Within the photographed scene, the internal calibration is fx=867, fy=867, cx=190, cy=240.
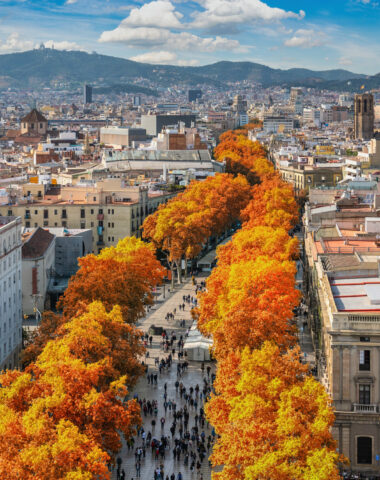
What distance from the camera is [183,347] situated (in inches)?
2500

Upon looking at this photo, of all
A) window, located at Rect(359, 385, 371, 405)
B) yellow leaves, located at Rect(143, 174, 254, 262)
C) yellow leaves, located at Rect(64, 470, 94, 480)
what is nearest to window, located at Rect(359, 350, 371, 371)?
window, located at Rect(359, 385, 371, 405)

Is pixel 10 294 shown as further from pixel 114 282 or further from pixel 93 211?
pixel 93 211

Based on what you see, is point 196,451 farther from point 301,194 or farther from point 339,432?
point 301,194

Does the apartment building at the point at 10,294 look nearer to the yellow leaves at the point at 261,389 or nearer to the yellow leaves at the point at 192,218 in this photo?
the yellow leaves at the point at 261,389

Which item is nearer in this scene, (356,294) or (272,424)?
(272,424)

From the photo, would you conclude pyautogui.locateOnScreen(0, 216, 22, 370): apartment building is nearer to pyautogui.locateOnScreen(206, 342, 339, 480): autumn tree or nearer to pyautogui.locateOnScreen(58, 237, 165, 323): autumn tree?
pyautogui.locateOnScreen(58, 237, 165, 323): autumn tree

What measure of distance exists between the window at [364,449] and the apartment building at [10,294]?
26318 millimetres

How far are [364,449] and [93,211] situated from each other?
60584mm

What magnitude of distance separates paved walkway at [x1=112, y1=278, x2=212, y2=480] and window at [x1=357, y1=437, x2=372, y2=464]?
7.50 m

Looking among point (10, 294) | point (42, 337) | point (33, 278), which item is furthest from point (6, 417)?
point (33, 278)

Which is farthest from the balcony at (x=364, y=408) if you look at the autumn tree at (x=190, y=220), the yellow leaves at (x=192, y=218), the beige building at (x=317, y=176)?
the beige building at (x=317, y=176)

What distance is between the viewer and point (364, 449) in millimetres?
42344

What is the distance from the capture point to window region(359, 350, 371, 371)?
42.2 m

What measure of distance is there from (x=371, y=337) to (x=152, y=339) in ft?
92.6
